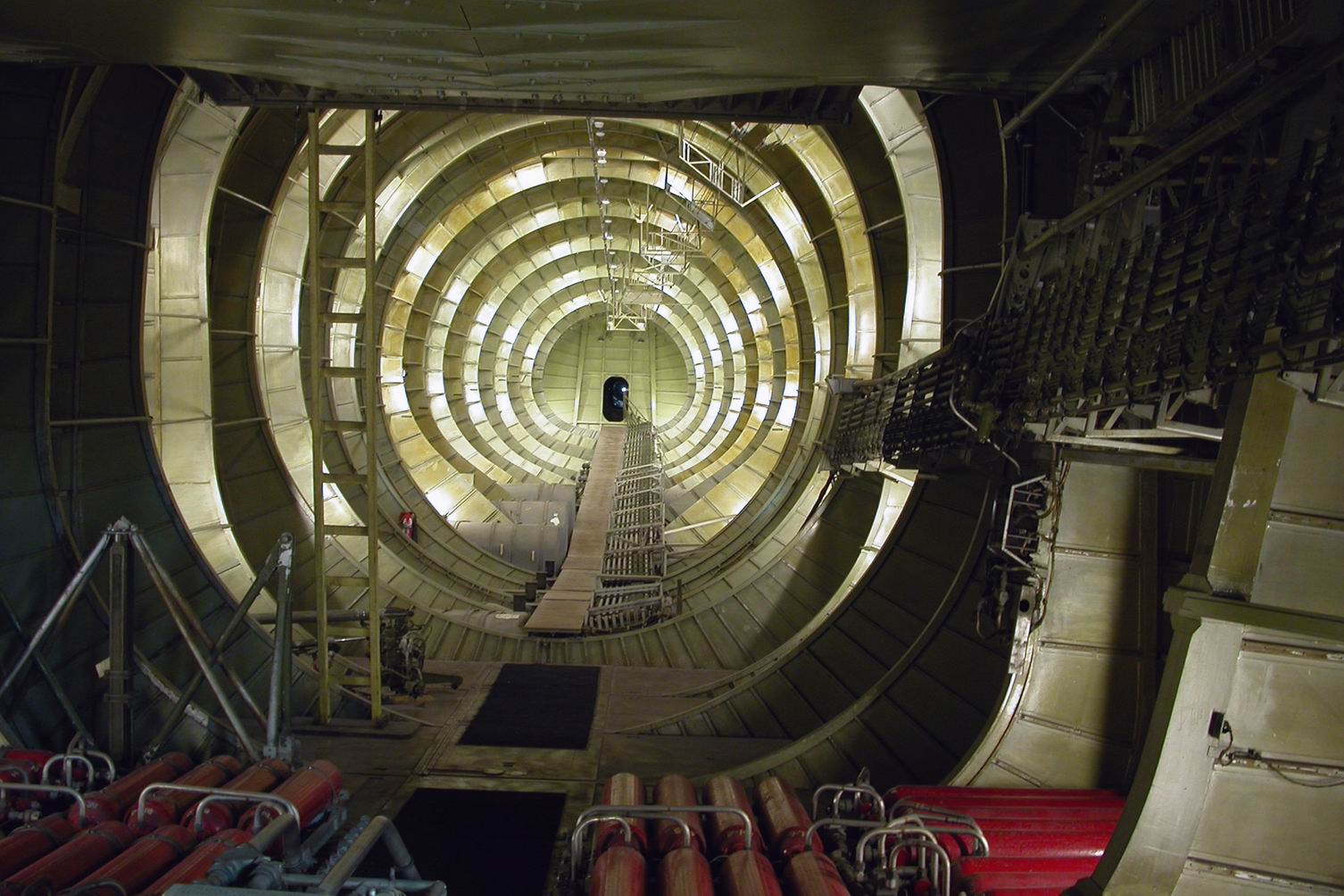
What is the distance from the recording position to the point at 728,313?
21.9 m

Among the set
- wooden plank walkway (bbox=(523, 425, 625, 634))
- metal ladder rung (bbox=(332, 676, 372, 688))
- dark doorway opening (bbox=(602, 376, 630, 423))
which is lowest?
metal ladder rung (bbox=(332, 676, 372, 688))

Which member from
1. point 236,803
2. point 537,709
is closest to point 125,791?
point 236,803

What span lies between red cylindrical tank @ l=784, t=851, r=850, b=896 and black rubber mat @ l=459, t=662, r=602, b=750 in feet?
13.6

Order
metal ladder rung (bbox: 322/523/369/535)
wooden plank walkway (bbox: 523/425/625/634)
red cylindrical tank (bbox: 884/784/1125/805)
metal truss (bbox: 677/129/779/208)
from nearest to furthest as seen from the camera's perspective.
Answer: red cylindrical tank (bbox: 884/784/1125/805) < metal ladder rung (bbox: 322/523/369/535) < wooden plank walkway (bbox: 523/425/625/634) < metal truss (bbox: 677/129/779/208)

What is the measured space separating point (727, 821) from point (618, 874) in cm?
99

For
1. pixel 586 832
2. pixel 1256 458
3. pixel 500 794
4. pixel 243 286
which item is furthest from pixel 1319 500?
pixel 243 286

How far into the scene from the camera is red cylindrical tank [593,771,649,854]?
13.0 feet

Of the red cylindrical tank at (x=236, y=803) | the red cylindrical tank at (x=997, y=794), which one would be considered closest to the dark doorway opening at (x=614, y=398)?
the red cylindrical tank at (x=236, y=803)

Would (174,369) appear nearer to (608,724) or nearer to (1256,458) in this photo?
(608,724)

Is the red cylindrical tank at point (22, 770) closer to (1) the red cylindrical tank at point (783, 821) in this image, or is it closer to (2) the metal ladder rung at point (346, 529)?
(2) the metal ladder rung at point (346, 529)

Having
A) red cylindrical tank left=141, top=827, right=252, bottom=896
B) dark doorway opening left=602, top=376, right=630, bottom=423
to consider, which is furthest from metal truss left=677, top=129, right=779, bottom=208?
dark doorway opening left=602, top=376, right=630, bottom=423

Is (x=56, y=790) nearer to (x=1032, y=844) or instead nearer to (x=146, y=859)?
(x=146, y=859)

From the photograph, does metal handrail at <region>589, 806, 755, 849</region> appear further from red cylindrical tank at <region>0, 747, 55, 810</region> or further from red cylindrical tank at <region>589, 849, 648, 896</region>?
red cylindrical tank at <region>0, 747, 55, 810</region>

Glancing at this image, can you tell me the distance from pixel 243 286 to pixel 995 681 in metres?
9.37
